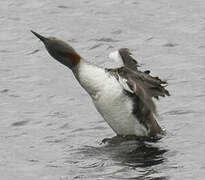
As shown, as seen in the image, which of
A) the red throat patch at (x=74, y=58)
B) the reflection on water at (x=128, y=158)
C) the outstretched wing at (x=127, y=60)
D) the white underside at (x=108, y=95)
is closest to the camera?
the reflection on water at (x=128, y=158)

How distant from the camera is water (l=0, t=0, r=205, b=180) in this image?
485 inches

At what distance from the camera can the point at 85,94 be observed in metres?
15.9

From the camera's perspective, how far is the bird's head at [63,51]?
13.3 metres

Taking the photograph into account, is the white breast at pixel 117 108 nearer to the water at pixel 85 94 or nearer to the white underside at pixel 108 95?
the white underside at pixel 108 95

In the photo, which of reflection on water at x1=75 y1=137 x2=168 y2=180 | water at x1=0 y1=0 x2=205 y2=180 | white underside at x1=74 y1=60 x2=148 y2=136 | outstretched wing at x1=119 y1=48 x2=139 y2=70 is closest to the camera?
reflection on water at x1=75 y1=137 x2=168 y2=180

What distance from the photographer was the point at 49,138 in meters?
13.7

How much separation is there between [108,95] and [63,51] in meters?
0.94

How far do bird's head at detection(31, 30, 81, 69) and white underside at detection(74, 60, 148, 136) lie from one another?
0.57 ft

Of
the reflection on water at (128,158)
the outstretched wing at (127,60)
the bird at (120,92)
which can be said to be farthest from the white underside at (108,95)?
the outstretched wing at (127,60)

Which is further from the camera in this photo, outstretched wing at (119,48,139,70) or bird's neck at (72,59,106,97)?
outstretched wing at (119,48,139,70)

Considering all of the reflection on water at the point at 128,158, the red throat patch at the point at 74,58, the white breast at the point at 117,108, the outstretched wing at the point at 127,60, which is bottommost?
the reflection on water at the point at 128,158

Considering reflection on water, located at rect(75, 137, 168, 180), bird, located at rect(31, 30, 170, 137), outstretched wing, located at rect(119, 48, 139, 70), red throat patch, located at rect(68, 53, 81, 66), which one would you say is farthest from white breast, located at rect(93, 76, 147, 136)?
outstretched wing, located at rect(119, 48, 139, 70)

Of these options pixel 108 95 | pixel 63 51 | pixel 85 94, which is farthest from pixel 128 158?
pixel 85 94

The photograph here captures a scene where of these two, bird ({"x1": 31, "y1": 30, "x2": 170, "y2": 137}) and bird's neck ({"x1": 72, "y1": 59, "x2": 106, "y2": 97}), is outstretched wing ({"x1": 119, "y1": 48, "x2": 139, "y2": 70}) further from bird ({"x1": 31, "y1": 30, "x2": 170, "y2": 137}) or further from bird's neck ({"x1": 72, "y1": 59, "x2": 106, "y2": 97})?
bird's neck ({"x1": 72, "y1": 59, "x2": 106, "y2": 97})
